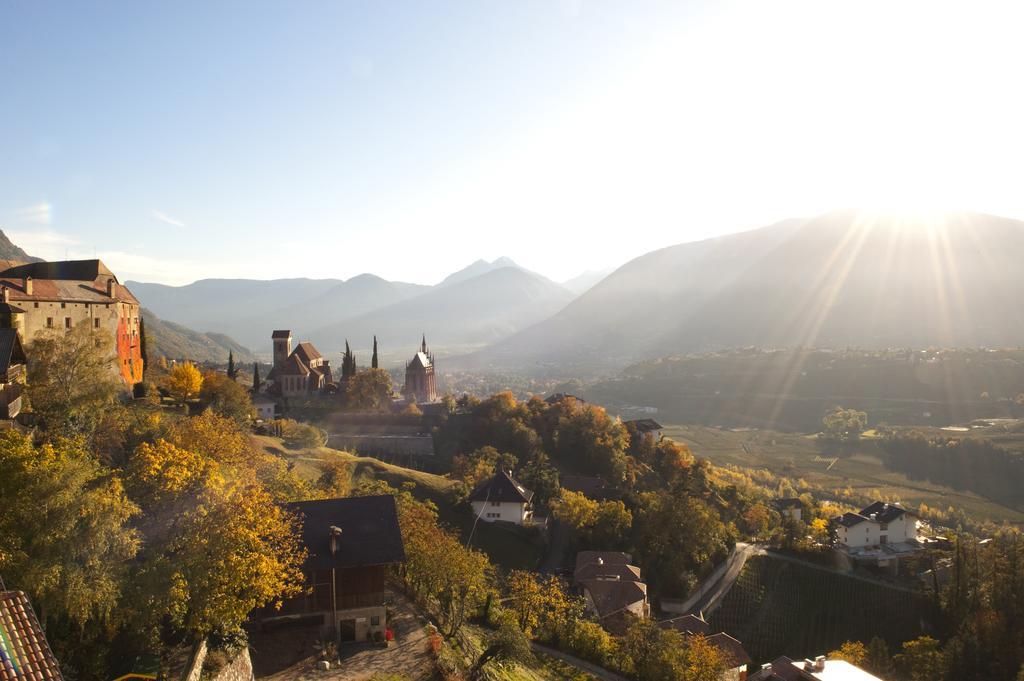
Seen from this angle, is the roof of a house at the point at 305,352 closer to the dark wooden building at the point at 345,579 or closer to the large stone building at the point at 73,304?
the large stone building at the point at 73,304

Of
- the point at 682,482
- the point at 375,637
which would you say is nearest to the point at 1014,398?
the point at 682,482

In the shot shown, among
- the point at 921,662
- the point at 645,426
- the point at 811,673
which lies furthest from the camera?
the point at 645,426

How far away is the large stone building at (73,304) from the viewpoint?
3700cm

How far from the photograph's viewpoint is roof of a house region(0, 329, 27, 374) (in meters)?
30.7

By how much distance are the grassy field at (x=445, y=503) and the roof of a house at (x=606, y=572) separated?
510cm

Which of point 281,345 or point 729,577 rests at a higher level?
point 281,345

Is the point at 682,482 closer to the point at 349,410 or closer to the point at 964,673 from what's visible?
the point at 964,673

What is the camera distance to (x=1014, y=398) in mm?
174000

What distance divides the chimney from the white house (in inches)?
1140

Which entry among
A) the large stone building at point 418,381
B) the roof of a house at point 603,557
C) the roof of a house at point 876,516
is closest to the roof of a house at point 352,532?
the roof of a house at point 603,557

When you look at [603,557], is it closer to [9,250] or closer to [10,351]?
[10,351]

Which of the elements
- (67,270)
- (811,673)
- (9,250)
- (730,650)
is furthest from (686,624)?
(9,250)

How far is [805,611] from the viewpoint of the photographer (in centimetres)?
5409

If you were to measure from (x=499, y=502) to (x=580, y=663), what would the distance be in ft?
73.4
